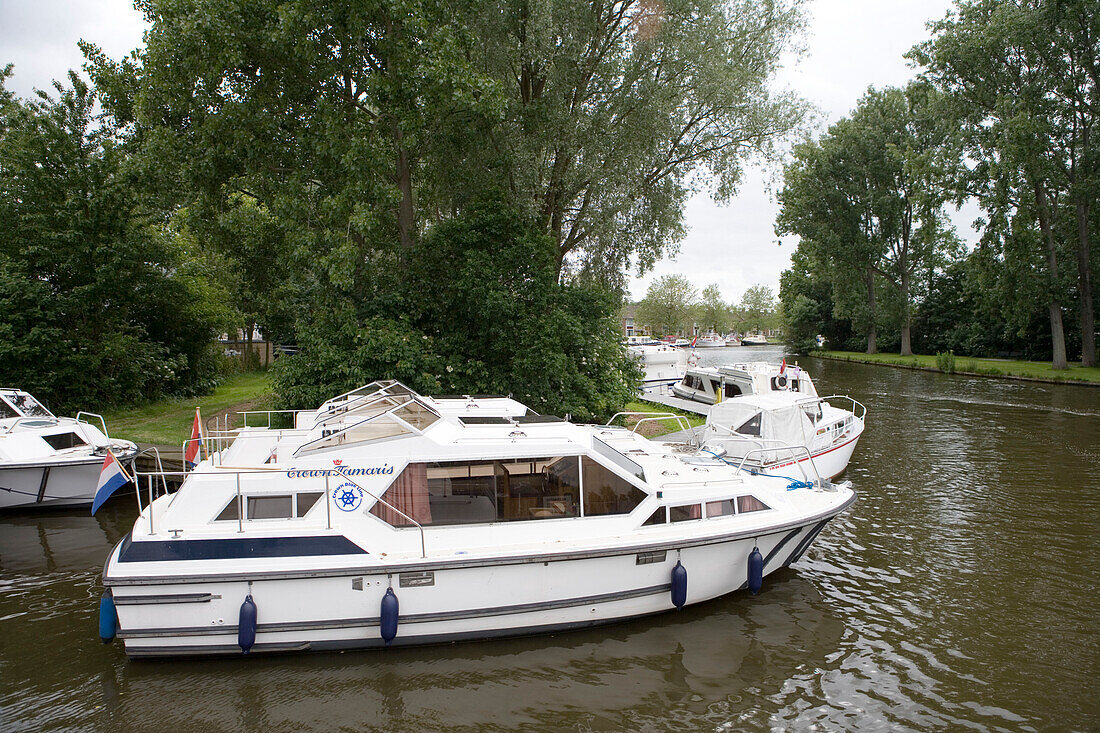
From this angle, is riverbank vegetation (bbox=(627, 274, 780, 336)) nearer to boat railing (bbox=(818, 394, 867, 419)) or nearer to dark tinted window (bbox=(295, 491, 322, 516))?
boat railing (bbox=(818, 394, 867, 419))

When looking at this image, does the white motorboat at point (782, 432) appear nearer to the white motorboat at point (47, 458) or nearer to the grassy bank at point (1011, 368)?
the white motorboat at point (47, 458)

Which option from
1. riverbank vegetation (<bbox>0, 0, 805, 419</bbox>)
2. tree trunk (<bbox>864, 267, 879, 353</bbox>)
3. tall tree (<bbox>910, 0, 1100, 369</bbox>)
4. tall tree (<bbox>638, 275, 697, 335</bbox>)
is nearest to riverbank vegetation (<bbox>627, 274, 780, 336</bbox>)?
tall tree (<bbox>638, 275, 697, 335</bbox>)

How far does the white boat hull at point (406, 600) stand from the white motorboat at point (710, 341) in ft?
329

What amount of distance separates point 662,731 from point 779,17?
65.9ft

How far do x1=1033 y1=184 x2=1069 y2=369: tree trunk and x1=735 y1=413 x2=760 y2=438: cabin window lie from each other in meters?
30.6

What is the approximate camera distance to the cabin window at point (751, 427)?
15125 mm

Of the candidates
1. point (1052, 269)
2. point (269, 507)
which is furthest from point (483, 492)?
point (1052, 269)

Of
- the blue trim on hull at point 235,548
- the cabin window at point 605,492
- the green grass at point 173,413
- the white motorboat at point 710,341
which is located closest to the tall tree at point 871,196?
the green grass at point 173,413

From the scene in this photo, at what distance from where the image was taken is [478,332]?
17.1 meters

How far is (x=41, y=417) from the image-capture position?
15180 millimetres

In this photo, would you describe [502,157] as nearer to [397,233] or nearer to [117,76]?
[397,233]

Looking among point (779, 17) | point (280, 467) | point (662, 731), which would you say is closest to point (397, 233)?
point (280, 467)

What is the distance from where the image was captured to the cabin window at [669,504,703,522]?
9.07m

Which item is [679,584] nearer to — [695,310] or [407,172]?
[407,172]
